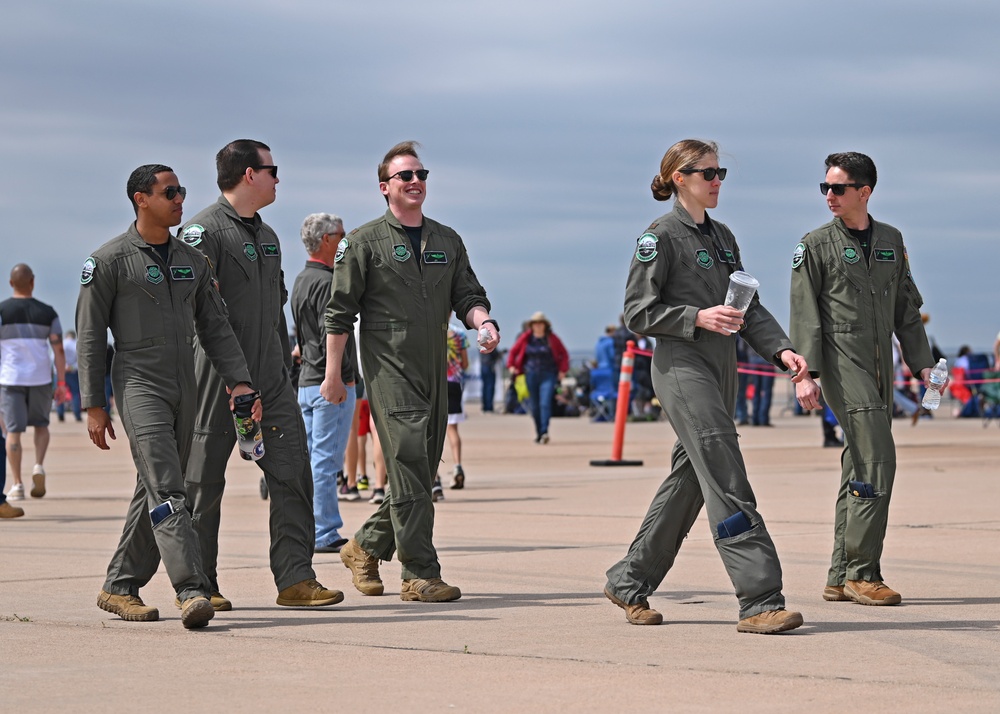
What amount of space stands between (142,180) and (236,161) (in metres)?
0.73

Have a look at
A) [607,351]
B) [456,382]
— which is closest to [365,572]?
[456,382]

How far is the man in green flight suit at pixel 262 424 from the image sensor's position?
24.5ft

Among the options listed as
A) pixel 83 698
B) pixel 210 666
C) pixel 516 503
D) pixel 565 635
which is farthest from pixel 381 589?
pixel 516 503

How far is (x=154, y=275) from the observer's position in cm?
696

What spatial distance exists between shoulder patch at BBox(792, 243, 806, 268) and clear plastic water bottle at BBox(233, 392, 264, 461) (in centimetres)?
258

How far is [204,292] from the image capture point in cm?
718

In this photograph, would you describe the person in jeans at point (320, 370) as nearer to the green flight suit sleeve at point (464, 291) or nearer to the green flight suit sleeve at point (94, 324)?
the green flight suit sleeve at point (464, 291)

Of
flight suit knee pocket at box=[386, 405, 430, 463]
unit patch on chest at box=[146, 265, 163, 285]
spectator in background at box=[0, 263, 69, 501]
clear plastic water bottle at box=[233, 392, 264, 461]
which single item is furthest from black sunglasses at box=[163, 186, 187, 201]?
spectator in background at box=[0, 263, 69, 501]

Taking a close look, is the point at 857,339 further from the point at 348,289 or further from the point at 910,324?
the point at 348,289

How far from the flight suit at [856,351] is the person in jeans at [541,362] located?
584 inches

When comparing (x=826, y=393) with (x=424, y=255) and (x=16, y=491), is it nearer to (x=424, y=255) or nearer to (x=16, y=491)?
(x=424, y=255)

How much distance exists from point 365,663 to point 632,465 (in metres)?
12.6

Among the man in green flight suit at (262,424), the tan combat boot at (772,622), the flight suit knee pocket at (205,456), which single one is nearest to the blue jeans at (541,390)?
the man in green flight suit at (262,424)

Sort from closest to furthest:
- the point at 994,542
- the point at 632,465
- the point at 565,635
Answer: the point at 565,635, the point at 994,542, the point at 632,465
